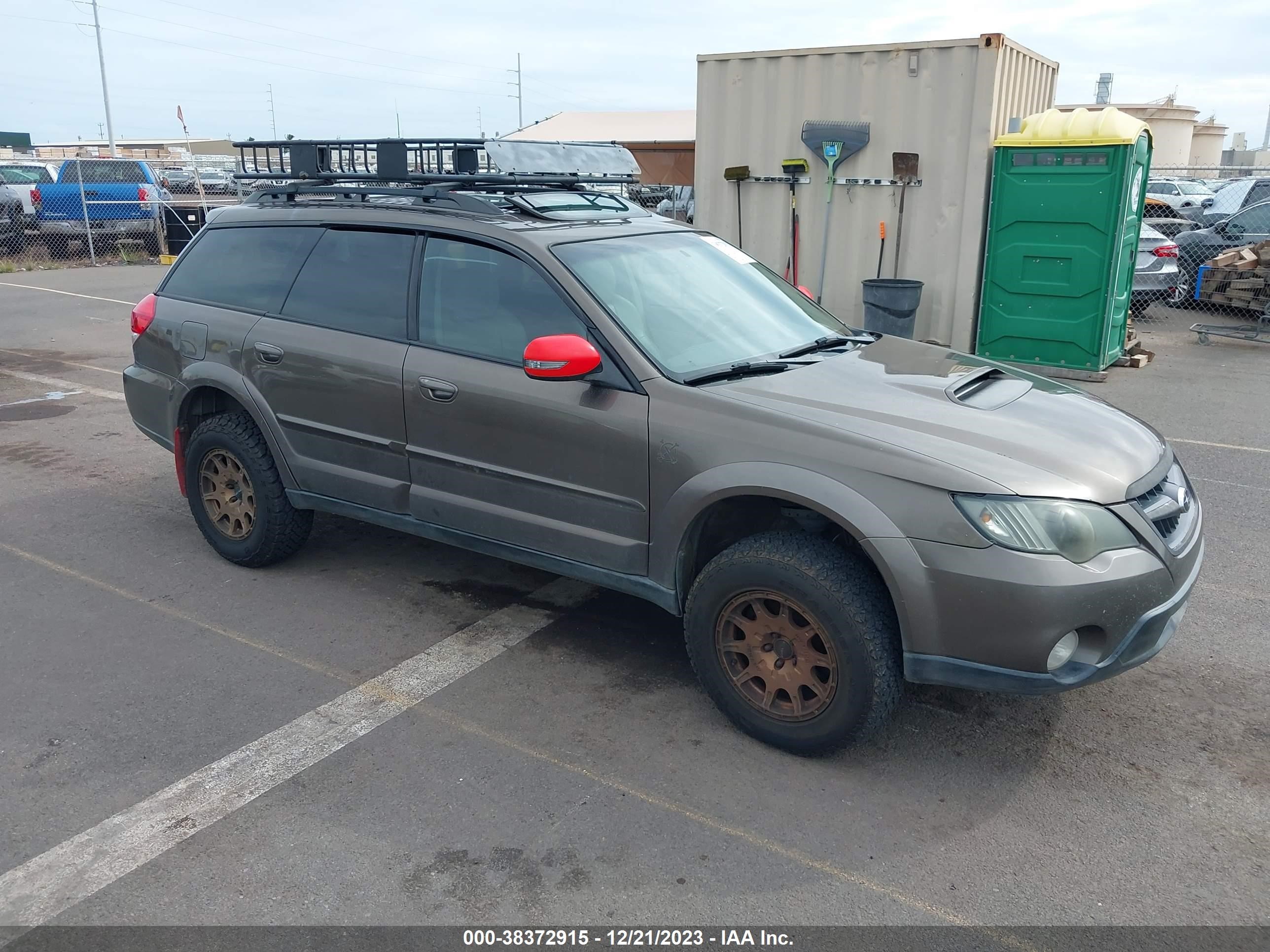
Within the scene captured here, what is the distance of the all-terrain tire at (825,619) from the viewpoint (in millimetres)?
3201

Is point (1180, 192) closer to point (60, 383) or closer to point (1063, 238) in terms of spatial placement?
point (1063, 238)

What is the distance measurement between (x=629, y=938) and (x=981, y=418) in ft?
6.46

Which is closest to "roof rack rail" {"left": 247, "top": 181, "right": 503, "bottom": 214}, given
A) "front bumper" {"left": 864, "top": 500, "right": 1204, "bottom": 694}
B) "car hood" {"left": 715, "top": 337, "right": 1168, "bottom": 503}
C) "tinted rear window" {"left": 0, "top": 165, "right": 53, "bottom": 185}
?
"car hood" {"left": 715, "top": 337, "right": 1168, "bottom": 503}

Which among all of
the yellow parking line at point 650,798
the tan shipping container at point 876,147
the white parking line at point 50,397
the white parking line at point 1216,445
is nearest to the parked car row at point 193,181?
the white parking line at point 50,397

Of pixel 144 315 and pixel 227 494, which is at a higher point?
pixel 144 315

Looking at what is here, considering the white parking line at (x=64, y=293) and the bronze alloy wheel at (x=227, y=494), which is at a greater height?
the bronze alloy wheel at (x=227, y=494)

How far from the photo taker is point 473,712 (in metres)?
3.77

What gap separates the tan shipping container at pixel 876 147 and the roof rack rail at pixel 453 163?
17.9 ft

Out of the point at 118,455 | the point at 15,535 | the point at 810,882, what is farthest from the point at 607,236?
the point at 118,455

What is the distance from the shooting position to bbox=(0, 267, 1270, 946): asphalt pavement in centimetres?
282

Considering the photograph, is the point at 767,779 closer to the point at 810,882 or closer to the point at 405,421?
the point at 810,882

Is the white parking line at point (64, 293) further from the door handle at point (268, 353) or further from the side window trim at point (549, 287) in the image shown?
the side window trim at point (549, 287)

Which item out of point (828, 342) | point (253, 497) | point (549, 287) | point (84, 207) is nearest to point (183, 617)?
point (253, 497)

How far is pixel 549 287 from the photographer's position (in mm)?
3936
